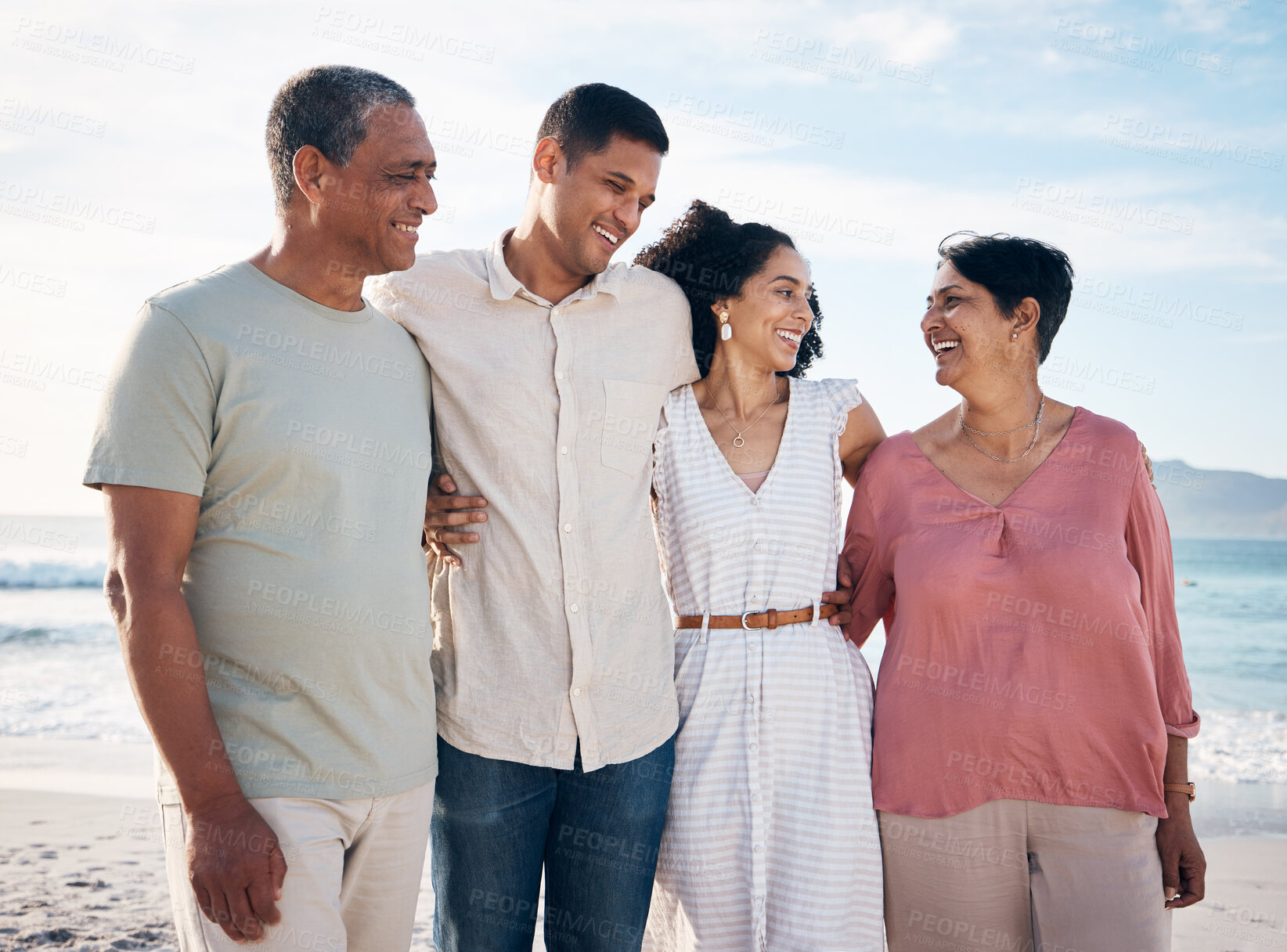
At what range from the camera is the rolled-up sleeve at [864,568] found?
316 cm

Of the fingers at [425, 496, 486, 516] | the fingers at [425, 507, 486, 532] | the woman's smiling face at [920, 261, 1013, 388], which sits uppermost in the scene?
the woman's smiling face at [920, 261, 1013, 388]

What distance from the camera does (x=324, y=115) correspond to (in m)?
2.25

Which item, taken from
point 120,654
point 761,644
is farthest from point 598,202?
point 120,654

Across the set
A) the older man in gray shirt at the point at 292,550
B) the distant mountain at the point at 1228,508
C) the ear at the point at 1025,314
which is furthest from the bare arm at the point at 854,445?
the distant mountain at the point at 1228,508

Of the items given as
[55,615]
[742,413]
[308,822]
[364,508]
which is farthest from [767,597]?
[55,615]

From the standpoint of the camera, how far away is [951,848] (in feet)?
8.86

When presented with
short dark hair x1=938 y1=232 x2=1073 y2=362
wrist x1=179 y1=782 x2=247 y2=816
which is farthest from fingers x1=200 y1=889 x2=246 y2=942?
short dark hair x1=938 y1=232 x2=1073 y2=362

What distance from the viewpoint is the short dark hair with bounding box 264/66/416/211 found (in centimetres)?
224

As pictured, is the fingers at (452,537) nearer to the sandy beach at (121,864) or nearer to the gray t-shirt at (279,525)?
the gray t-shirt at (279,525)

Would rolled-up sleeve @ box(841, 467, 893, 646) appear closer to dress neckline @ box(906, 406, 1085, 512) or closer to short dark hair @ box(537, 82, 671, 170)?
dress neckline @ box(906, 406, 1085, 512)

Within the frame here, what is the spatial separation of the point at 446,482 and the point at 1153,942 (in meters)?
2.29

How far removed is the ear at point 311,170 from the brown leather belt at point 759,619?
1597mm

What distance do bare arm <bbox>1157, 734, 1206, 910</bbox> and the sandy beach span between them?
2530 millimetres

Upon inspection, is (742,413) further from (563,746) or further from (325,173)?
(325,173)
